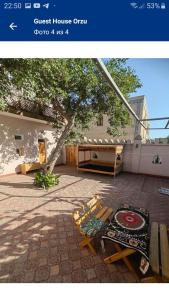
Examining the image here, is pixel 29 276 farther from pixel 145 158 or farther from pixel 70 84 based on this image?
pixel 145 158

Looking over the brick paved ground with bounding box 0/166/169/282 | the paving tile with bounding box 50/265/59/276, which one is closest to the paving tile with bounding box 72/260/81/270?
the brick paved ground with bounding box 0/166/169/282

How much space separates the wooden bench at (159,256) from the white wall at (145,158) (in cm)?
795

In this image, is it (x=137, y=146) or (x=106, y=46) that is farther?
(x=137, y=146)

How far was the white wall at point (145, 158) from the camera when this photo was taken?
409 inches

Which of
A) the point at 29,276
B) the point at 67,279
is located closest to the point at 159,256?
the point at 67,279

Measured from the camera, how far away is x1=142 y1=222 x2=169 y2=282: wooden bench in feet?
7.71

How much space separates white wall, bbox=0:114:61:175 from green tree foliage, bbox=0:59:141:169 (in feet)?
6.50

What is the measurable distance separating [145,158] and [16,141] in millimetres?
9996

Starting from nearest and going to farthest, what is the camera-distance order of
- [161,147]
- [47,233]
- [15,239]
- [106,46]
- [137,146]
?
[106,46], [15,239], [47,233], [161,147], [137,146]

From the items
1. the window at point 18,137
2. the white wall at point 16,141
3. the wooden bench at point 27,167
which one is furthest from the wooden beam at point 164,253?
the window at point 18,137

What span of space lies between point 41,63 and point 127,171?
10.3m

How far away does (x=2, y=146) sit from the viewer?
9648mm
